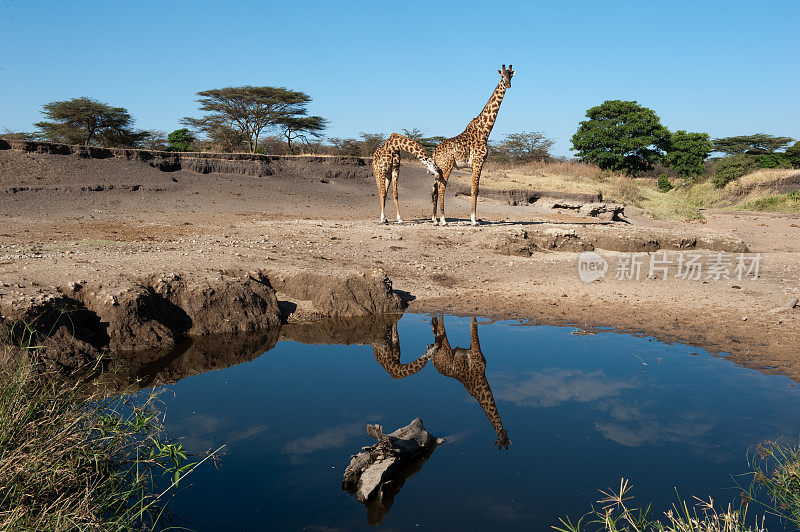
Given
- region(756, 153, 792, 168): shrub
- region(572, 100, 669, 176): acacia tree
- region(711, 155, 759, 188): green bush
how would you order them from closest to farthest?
region(711, 155, 759, 188): green bush
region(756, 153, 792, 168): shrub
region(572, 100, 669, 176): acacia tree

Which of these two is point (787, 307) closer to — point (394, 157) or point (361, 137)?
point (394, 157)

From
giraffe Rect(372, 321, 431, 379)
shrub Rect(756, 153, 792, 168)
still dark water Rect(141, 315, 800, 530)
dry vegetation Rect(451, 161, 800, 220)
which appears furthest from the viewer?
shrub Rect(756, 153, 792, 168)

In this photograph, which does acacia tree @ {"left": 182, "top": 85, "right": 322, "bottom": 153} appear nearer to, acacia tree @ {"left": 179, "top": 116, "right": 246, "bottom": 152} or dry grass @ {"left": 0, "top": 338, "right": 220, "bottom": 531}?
acacia tree @ {"left": 179, "top": 116, "right": 246, "bottom": 152}

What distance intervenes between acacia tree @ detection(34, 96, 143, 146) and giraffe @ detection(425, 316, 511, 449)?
71.1ft

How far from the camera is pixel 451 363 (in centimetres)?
605

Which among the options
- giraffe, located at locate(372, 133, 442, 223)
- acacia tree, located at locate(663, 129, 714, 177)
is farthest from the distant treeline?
giraffe, located at locate(372, 133, 442, 223)

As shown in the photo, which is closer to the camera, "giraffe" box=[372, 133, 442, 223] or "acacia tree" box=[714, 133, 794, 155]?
"giraffe" box=[372, 133, 442, 223]

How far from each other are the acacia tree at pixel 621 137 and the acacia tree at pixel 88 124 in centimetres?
2461

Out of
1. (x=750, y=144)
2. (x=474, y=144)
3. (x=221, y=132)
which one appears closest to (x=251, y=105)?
(x=221, y=132)

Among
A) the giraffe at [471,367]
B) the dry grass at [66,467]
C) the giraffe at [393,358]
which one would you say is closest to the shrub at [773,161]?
the giraffe at [471,367]

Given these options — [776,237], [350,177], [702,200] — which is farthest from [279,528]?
[702,200]

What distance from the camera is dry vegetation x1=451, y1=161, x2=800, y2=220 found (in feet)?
67.2

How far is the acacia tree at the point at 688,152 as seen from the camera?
134 ft

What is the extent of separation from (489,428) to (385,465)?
101cm
